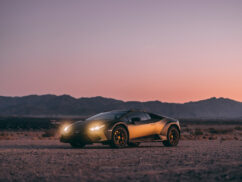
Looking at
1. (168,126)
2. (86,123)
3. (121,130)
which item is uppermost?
(86,123)

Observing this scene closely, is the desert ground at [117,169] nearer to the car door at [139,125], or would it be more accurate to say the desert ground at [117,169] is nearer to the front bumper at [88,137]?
the front bumper at [88,137]

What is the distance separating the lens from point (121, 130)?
1356 cm

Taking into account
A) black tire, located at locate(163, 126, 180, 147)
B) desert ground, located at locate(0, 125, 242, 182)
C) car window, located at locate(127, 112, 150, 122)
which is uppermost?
car window, located at locate(127, 112, 150, 122)

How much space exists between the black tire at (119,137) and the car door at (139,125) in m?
0.22

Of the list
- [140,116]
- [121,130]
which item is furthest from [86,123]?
[140,116]

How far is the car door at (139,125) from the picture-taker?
1384cm

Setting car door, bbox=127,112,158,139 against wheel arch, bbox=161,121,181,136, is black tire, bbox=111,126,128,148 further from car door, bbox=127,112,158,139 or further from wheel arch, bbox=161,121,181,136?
wheel arch, bbox=161,121,181,136

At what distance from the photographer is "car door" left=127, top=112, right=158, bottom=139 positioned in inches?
545

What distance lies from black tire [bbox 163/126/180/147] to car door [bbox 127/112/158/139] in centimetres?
87

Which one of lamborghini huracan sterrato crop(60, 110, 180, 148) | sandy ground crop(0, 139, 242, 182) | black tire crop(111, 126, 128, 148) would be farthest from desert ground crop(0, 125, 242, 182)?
black tire crop(111, 126, 128, 148)

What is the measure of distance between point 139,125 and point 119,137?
91 centimetres

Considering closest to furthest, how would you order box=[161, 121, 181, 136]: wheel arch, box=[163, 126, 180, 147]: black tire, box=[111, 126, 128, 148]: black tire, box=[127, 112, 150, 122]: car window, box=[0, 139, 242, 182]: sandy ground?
box=[0, 139, 242, 182]: sandy ground → box=[111, 126, 128, 148]: black tire → box=[127, 112, 150, 122]: car window → box=[161, 121, 181, 136]: wheel arch → box=[163, 126, 180, 147]: black tire

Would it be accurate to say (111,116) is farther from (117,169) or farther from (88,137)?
(117,169)

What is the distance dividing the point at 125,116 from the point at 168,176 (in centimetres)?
682
